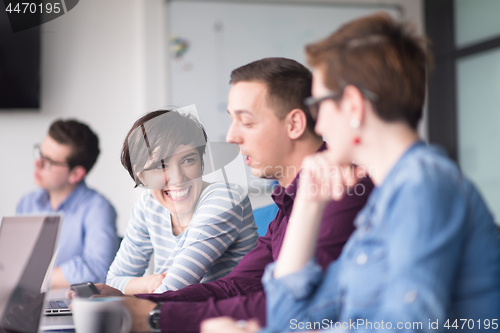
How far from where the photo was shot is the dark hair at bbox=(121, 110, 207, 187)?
118 cm

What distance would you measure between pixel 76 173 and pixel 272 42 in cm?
160

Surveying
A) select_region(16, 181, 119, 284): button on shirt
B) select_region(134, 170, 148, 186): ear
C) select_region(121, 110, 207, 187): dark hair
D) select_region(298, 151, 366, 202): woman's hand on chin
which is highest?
select_region(121, 110, 207, 187): dark hair

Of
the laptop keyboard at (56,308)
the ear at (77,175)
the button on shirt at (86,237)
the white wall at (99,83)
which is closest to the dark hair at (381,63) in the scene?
the laptop keyboard at (56,308)

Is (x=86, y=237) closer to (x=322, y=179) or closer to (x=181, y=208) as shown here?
(x=181, y=208)

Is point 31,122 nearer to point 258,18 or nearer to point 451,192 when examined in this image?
point 258,18

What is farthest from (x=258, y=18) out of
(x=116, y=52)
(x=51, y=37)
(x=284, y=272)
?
(x=284, y=272)

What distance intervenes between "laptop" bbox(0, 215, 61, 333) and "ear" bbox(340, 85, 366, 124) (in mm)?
507

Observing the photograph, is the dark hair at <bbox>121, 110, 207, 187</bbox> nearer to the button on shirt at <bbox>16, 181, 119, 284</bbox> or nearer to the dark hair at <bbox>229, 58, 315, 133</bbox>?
the dark hair at <bbox>229, 58, 315, 133</bbox>

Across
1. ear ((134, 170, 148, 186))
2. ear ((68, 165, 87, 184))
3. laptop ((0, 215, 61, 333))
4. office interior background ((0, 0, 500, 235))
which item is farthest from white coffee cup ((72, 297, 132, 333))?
office interior background ((0, 0, 500, 235))

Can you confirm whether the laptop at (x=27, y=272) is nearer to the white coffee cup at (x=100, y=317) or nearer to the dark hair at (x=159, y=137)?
the white coffee cup at (x=100, y=317)

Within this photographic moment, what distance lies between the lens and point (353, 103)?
64 centimetres

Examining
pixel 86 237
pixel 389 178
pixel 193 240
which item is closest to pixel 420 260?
pixel 389 178

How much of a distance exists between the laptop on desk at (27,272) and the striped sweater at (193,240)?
38 cm

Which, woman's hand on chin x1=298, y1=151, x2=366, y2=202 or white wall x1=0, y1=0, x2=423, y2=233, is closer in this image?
woman's hand on chin x1=298, y1=151, x2=366, y2=202
